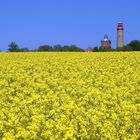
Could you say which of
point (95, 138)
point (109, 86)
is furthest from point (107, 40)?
point (95, 138)

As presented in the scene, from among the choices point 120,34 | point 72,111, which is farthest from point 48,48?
point 72,111

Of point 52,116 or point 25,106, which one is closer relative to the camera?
point 52,116

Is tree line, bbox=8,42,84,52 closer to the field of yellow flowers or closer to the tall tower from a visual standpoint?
the tall tower

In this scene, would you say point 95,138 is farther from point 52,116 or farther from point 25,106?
point 25,106

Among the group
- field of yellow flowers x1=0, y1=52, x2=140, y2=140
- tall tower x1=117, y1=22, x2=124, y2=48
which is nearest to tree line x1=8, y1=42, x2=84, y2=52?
tall tower x1=117, y1=22, x2=124, y2=48

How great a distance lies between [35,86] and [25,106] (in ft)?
13.8

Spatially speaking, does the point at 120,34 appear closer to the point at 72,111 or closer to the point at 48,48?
the point at 48,48

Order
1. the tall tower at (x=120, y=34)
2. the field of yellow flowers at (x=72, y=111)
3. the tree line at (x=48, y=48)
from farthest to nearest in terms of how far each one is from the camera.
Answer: the tall tower at (x=120, y=34) → the tree line at (x=48, y=48) → the field of yellow flowers at (x=72, y=111)

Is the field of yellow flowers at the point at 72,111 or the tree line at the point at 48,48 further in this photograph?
the tree line at the point at 48,48

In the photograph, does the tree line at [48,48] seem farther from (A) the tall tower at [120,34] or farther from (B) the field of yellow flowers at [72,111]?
(B) the field of yellow flowers at [72,111]

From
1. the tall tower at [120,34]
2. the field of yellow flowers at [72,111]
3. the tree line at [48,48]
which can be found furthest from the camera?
the tall tower at [120,34]

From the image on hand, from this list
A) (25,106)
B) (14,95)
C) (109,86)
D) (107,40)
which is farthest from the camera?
(107,40)

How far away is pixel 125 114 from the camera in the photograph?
36.0ft

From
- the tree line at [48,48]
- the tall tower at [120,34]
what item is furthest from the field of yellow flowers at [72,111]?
the tall tower at [120,34]
